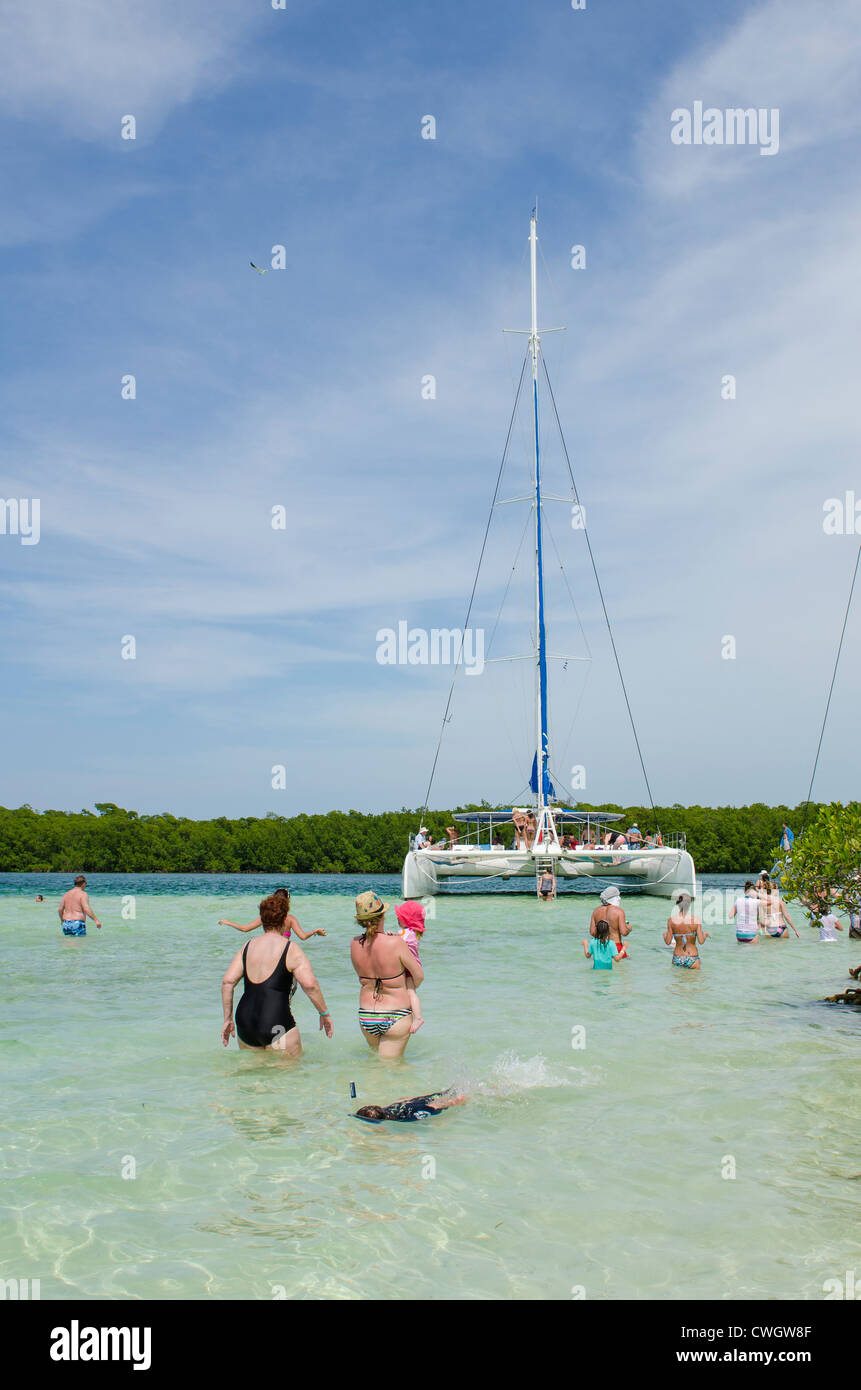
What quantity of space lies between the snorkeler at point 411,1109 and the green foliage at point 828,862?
541 centimetres

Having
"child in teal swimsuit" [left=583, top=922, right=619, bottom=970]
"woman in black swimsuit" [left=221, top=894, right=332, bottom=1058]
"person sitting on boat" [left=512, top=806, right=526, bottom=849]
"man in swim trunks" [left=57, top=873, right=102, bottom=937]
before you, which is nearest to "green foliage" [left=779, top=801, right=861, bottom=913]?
"child in teal swimsuit" [left=583, top=922, right=619, bottom=970]

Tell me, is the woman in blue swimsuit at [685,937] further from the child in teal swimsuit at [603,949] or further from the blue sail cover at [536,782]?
the blue sail cover at [536,782]

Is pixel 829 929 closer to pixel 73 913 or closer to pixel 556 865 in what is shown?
pixel 556 865

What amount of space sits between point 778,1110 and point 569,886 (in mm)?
44625

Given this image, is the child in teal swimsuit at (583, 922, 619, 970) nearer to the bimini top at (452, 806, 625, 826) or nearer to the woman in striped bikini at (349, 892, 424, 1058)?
the woman in striped bikini at (349, 892, 424, 1058)

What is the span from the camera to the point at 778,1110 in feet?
23.7

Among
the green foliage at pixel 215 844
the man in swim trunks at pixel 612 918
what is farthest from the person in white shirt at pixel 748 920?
the green foliage at pixel 215 844

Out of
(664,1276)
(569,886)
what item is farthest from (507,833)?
(664,1276)

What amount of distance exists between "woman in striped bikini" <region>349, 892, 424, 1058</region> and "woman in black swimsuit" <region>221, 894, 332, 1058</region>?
1.74ft

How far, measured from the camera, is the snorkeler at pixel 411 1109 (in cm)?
691

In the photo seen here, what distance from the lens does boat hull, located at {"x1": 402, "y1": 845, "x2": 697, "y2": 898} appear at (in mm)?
32594

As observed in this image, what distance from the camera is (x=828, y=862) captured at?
10594 millimetres
